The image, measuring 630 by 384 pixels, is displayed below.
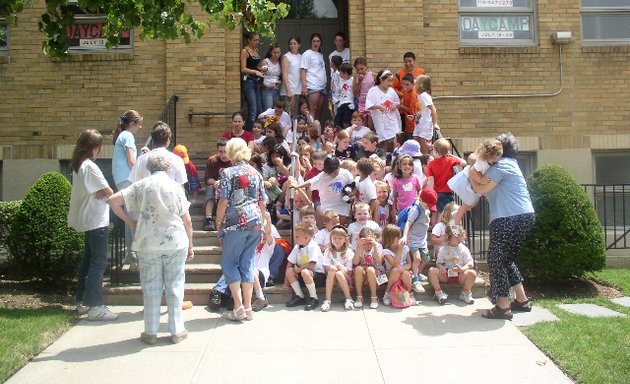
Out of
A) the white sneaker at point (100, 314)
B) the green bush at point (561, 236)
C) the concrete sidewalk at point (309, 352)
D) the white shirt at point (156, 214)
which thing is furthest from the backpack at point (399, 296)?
the white sneaker at point (100, 314)

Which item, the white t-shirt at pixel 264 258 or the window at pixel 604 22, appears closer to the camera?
the white t-shirt at pixel 264 258

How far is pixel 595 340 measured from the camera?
632 cm

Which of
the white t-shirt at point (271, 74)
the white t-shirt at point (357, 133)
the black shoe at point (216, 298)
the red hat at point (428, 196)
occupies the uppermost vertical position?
the white t-shirt at point (271, 74)

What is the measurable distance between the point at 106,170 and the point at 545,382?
8.62 meters

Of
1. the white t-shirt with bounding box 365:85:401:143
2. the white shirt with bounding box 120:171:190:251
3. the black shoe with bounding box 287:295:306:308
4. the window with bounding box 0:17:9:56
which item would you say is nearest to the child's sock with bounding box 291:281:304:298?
the black shoe with bounding box 287:295:306:308

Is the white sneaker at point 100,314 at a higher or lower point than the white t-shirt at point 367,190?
lower

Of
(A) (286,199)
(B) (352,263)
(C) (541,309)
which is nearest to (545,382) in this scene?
(C) (541,309)

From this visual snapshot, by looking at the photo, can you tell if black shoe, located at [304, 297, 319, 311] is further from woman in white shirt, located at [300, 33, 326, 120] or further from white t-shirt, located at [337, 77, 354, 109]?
woman in white shirt, located at [300, 33, 326, 120]

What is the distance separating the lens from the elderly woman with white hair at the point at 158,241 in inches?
249

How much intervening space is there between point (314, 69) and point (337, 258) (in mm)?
4977

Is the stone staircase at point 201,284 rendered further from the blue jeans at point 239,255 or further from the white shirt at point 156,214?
the white shirt at point 156,214

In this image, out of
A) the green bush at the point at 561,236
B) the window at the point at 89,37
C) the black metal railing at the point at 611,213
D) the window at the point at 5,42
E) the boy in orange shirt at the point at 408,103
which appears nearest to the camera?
the green bush at the point at 561,236

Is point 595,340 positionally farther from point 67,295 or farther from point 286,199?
point 67,295

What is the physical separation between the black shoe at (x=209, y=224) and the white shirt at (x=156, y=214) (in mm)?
2931
